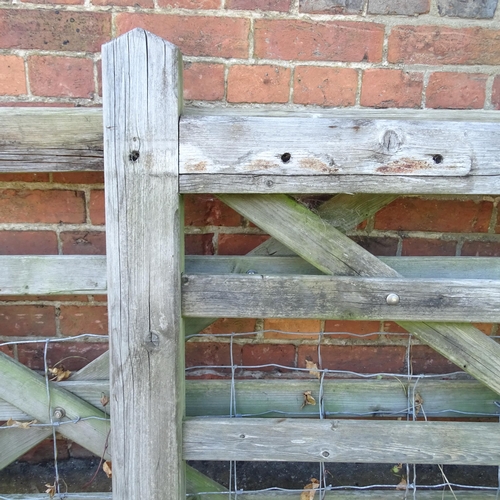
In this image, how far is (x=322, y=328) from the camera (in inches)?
66.1

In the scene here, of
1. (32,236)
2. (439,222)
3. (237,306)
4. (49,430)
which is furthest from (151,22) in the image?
(49,430)

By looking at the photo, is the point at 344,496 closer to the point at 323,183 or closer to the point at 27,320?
the point at 323,183

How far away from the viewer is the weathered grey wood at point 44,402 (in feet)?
4.55

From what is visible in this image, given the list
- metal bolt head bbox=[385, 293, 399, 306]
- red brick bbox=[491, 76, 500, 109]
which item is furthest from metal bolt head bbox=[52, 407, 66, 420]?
red brick bbox=[491, 76, 500, 109]

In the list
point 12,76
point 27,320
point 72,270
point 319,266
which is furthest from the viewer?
point 27,320

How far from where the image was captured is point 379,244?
1.60 meters

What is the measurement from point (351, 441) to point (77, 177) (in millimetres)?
1184

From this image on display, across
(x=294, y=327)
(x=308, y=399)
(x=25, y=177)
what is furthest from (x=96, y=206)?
(x=308, y=399)

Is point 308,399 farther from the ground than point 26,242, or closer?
closer

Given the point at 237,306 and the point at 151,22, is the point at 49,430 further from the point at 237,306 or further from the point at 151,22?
the point at 151,22

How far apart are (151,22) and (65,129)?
0.51 metres

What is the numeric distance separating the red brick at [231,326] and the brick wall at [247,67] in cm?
29

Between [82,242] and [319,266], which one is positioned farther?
[82,242]

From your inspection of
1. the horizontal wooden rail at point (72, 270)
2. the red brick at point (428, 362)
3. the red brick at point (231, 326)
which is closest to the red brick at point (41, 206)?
the horizontal wooden rail at point (72, 270)
